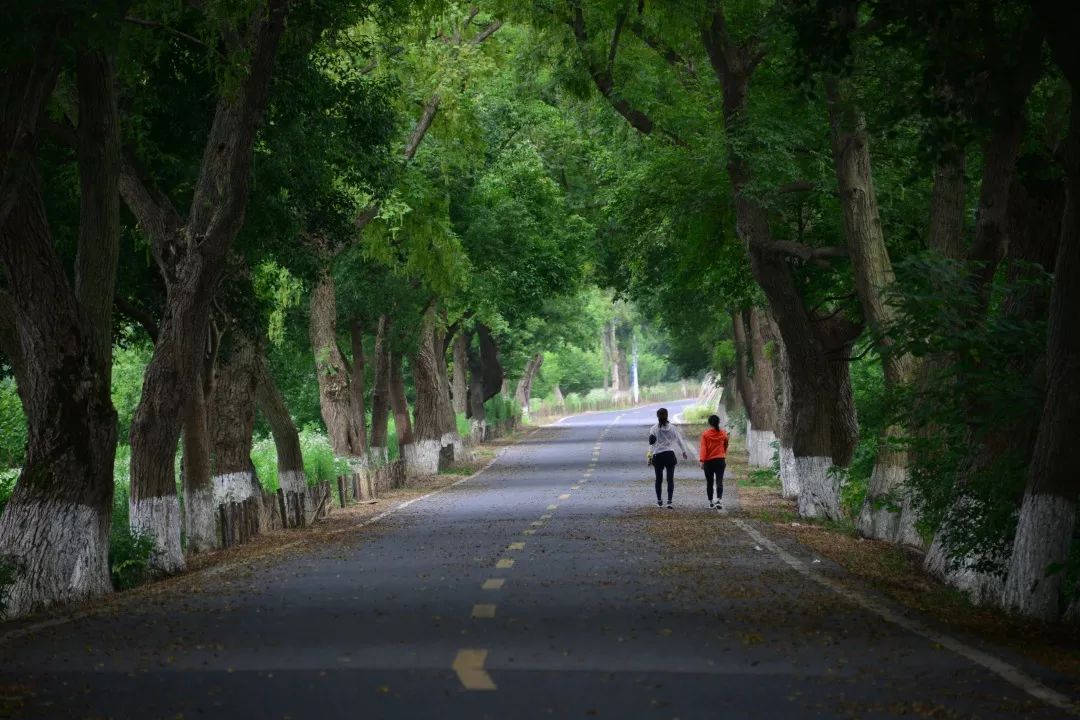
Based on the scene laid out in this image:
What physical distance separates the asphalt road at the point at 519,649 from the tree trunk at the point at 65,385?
149 centimetres

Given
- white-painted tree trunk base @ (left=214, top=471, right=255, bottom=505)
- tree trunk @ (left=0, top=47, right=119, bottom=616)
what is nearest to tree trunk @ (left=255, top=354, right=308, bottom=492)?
white-painted tree trunk base @ (left=214, top=471, right=255, bottom=505)

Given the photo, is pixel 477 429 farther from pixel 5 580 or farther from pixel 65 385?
pixel 5 580

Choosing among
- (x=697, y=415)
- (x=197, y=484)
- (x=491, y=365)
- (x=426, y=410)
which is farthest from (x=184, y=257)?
(x=697, y=415)

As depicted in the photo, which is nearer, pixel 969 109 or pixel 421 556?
pixel 969 109

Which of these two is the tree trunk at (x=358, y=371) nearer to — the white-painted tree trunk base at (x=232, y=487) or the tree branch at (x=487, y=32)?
the tree branch at (x=487, y=32)

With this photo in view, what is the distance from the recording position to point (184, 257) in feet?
62.5

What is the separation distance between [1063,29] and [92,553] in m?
10.5

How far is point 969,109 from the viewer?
14234mm

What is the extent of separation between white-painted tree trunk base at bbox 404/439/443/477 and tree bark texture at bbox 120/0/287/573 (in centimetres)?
2495

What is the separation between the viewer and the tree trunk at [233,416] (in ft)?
84.3

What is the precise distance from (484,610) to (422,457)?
106ft

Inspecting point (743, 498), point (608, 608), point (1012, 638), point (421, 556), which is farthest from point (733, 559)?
point (743, 498)

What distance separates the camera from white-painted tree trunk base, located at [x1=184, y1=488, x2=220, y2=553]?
22.4 metres

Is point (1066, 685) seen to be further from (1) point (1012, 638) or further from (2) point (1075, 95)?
(2) point (1075, 95)
